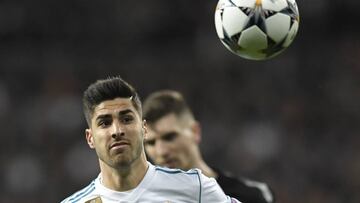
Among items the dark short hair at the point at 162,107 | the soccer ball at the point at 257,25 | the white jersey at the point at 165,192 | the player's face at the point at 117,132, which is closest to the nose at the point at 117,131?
the player's face at the point at 117,132

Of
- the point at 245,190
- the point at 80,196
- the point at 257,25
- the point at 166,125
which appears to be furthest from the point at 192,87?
the point at 80,196

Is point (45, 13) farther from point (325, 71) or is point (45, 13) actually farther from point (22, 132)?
point (325, 71)

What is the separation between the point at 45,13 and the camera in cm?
1544

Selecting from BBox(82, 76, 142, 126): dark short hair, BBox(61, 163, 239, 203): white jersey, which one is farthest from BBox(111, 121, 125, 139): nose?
BBox(61, 163, 239, 203): white jersey

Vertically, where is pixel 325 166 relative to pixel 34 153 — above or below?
below

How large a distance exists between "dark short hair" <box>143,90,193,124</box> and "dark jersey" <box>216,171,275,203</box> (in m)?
0.74

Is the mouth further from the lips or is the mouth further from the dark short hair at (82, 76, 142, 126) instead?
the dark short hair at (82, 76, 142, 126)

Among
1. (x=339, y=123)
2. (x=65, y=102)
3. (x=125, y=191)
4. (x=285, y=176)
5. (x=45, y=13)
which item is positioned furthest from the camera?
(x=45, y=13)

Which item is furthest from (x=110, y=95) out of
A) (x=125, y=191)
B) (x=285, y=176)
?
(x=285, y=176)

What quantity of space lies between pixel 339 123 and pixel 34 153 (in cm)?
450

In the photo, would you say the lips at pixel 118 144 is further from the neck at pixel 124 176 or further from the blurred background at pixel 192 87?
the blurred background at pixel 192 87

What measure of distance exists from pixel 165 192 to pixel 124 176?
0.26 m

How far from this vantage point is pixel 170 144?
6676 millimetres

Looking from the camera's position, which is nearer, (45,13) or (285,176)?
(285,176)
